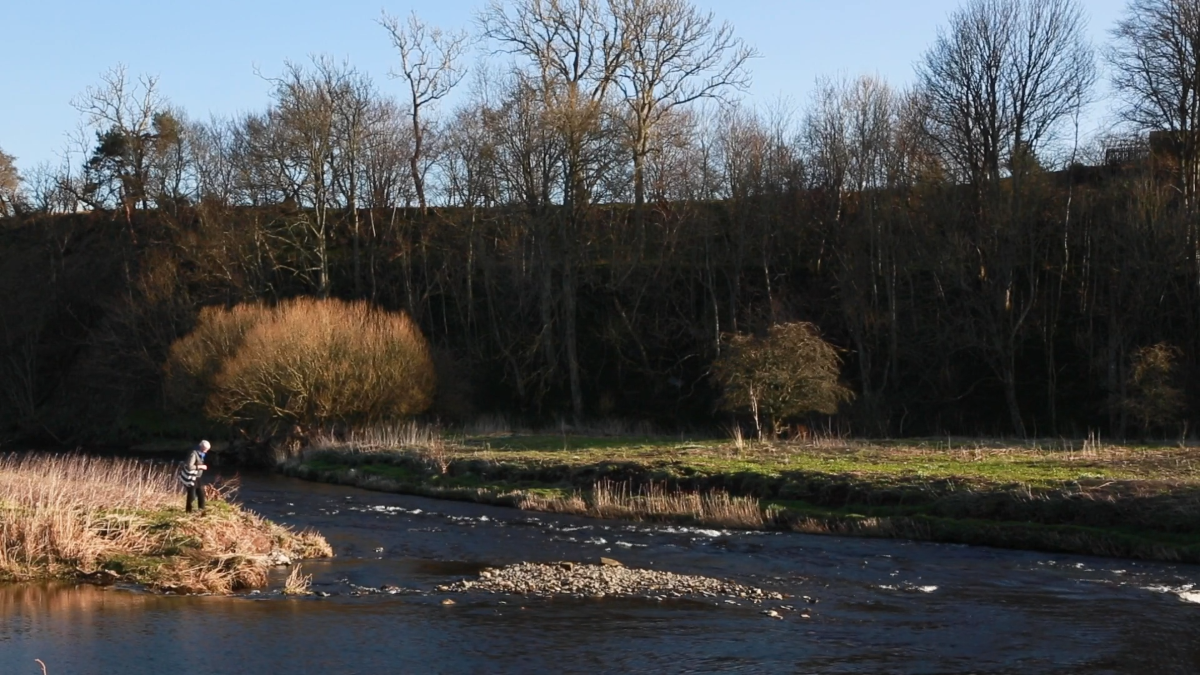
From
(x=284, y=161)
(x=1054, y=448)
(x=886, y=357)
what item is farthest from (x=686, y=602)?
(x=284, y=161)

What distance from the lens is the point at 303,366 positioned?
146 feet

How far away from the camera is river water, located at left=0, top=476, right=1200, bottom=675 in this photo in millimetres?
14617

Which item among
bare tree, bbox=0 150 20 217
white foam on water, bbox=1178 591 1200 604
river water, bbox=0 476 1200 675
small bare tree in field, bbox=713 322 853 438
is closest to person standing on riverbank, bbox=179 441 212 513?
river water, bbox=0 476 1200 675

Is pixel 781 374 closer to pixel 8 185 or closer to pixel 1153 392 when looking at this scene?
pixel 1153 392

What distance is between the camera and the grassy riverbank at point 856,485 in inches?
922

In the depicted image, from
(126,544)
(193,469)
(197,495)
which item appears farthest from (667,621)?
(197,495)

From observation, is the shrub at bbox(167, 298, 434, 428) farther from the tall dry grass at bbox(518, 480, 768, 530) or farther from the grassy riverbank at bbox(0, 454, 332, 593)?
the grassy riverbank at bbox(0, 454, 332, 593)

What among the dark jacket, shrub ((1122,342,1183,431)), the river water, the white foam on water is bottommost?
the river water

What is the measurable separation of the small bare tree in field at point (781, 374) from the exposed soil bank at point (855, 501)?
711cm

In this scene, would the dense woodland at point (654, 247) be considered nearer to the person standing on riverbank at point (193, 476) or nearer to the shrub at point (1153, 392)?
the shrub at point (1153, 392)

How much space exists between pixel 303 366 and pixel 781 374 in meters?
18.5

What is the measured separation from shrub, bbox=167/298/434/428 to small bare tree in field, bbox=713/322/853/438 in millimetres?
14640

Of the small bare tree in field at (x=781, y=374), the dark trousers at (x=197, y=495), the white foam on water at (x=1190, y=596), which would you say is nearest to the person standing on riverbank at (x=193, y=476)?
the dark trousers at (x=197, y=495)

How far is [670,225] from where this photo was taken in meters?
56.1
